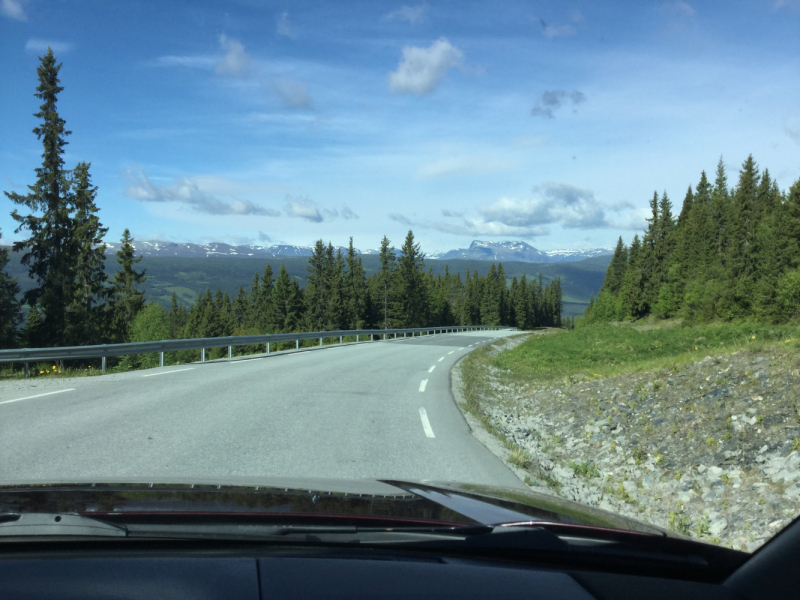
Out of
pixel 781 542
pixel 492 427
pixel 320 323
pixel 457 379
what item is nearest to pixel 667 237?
pixel 320 323

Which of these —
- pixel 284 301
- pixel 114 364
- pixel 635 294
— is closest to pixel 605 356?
pixel 114 364

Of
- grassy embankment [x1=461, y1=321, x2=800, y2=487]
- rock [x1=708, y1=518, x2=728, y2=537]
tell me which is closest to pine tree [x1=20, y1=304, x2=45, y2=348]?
grassy embankment [x1=461, y1=321, x2=800, y2=487]

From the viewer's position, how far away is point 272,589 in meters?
1.64

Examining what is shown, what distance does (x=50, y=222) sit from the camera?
110ft

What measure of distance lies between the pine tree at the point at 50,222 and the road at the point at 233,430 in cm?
2308

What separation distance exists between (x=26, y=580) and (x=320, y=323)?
254 ft

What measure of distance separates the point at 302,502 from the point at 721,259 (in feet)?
245

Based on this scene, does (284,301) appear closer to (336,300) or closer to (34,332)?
(336,300)

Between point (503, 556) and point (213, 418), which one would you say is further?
point (213, 418)

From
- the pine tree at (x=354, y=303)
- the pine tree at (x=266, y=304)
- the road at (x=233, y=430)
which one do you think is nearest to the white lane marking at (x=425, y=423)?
the road at (x=233, y=430)

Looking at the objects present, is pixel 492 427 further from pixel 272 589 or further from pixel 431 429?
pixel 272 589

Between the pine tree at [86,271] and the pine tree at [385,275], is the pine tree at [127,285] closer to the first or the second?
the pine tree at [86,271]

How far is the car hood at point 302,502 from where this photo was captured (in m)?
2.40

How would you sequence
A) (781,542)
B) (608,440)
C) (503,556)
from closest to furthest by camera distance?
1. (781,542)
2. (503,556)
3. (608,440)
